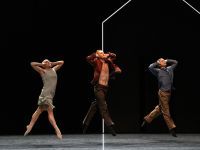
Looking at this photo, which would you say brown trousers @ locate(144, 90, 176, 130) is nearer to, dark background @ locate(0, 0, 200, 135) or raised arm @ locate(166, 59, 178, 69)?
raised arm @ locate(166, 59, 178, 69)

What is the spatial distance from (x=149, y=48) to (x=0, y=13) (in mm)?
3679

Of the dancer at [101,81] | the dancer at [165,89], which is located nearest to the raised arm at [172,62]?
the dancer at [165,89]

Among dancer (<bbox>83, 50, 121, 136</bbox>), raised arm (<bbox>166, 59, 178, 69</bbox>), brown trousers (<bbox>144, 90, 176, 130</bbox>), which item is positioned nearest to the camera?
dancer (<bbox>83, 50, 121, 136</bbox>)

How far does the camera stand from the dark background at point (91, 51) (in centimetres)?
1553

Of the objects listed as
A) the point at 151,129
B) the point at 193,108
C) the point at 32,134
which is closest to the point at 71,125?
the point at 32,134

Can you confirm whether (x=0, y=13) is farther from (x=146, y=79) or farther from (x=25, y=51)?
(x=146, y=79)

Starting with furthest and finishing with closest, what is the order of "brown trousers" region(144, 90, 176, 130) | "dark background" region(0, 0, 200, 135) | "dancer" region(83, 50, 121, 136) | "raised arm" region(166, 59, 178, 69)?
1. "dark background" region(0, 0, 200, 135)
2. "raised arm" region(166, 59, 178, 69)
3. "brown trousers" region(144, 90, 176, 130)
4. "dancer" region(83, 50, 121, 136)

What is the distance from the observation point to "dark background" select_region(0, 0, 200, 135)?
15531 mm

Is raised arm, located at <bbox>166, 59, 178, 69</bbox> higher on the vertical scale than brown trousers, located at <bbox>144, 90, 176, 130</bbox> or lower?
higher

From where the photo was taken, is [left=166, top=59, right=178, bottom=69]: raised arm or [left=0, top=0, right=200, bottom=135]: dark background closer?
[left=166, top=59, right=178, bottom=69]: raised arm

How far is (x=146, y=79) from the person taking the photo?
16.0 meters

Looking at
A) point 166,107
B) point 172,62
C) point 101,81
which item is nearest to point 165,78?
point 172,62

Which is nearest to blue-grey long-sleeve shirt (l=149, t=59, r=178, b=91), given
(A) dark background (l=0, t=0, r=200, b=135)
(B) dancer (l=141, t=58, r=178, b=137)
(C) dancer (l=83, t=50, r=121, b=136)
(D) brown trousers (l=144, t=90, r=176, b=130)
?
(B) dancer (l=141, t=58, r=178, b=137)

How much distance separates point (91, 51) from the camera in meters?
15.7
